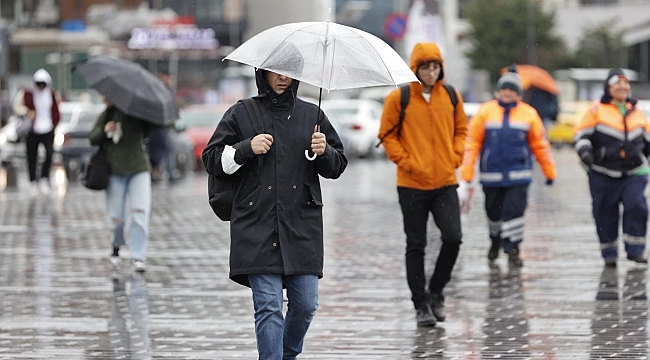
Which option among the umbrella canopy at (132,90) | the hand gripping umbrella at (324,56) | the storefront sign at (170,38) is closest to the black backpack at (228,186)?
the hand gripping umbrella at (324,56)

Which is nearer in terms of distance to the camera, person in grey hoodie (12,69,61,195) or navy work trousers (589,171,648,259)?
navy work trousers (589,171,648,259)

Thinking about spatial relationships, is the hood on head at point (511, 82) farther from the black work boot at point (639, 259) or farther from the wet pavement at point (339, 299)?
the black work boot at point (639, 259)

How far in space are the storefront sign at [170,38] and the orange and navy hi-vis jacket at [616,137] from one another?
7796cm

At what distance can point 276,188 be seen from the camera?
22.6 feet

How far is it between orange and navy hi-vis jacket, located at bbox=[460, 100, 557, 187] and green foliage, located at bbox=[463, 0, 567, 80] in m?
59.0

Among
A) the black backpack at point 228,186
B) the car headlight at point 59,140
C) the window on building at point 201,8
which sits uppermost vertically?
the window on building at point 201,8

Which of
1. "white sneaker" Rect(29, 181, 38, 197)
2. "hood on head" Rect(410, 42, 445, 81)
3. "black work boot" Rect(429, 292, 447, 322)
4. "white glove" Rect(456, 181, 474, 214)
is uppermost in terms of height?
"hood on head" Rect(410, 42, 445, 81)

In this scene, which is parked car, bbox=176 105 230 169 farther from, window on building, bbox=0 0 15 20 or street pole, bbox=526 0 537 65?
window on building, bbox=0 0 15 20

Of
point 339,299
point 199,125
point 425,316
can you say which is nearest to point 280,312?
point 425,316

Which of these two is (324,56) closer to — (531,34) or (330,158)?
(330,158)

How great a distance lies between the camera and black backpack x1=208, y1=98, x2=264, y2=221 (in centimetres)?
695

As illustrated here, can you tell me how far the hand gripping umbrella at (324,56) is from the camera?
6.82m

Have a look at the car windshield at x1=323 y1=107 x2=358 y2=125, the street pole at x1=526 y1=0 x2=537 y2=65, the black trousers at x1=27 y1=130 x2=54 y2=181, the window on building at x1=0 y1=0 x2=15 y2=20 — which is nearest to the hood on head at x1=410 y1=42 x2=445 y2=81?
the black trousers at x1=27 y1=130 x2=54 y2=181

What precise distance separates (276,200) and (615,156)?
614cm
